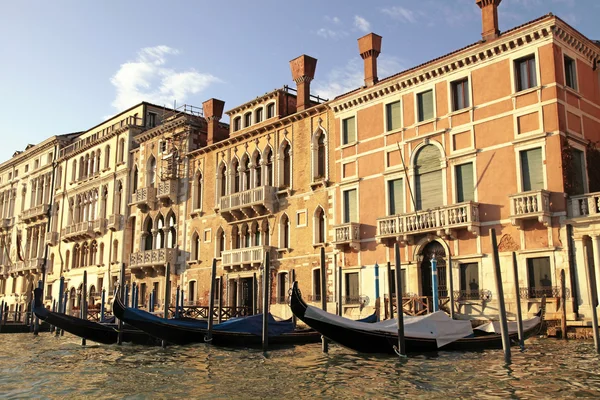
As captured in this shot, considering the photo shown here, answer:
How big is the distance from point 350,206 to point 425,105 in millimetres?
4094

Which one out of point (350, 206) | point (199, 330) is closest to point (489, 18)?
point (350, 206)

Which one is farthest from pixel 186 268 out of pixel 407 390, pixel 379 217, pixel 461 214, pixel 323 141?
pixel 407 390

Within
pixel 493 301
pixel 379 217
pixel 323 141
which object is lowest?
pixel 493 301

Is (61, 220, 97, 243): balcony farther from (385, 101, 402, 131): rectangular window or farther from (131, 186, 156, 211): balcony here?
(385, 101, 402, 131): rectangular window

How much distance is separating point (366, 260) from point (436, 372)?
358 inches

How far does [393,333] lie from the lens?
41.7 ft

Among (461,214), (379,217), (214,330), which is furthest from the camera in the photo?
(379,217)

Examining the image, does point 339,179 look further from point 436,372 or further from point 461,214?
point 436,372

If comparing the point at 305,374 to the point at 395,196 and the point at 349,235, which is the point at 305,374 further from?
the point at 395,196

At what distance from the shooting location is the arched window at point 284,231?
23328 mm

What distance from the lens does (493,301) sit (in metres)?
16.4

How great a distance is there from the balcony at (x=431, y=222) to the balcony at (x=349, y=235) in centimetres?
87

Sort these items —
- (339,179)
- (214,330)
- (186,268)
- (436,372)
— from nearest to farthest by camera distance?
(436,372) → (214,330) → (339,179) → (186,268)

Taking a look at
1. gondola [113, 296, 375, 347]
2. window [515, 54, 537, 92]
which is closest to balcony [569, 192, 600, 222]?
window [515, 54, 537, 92]
